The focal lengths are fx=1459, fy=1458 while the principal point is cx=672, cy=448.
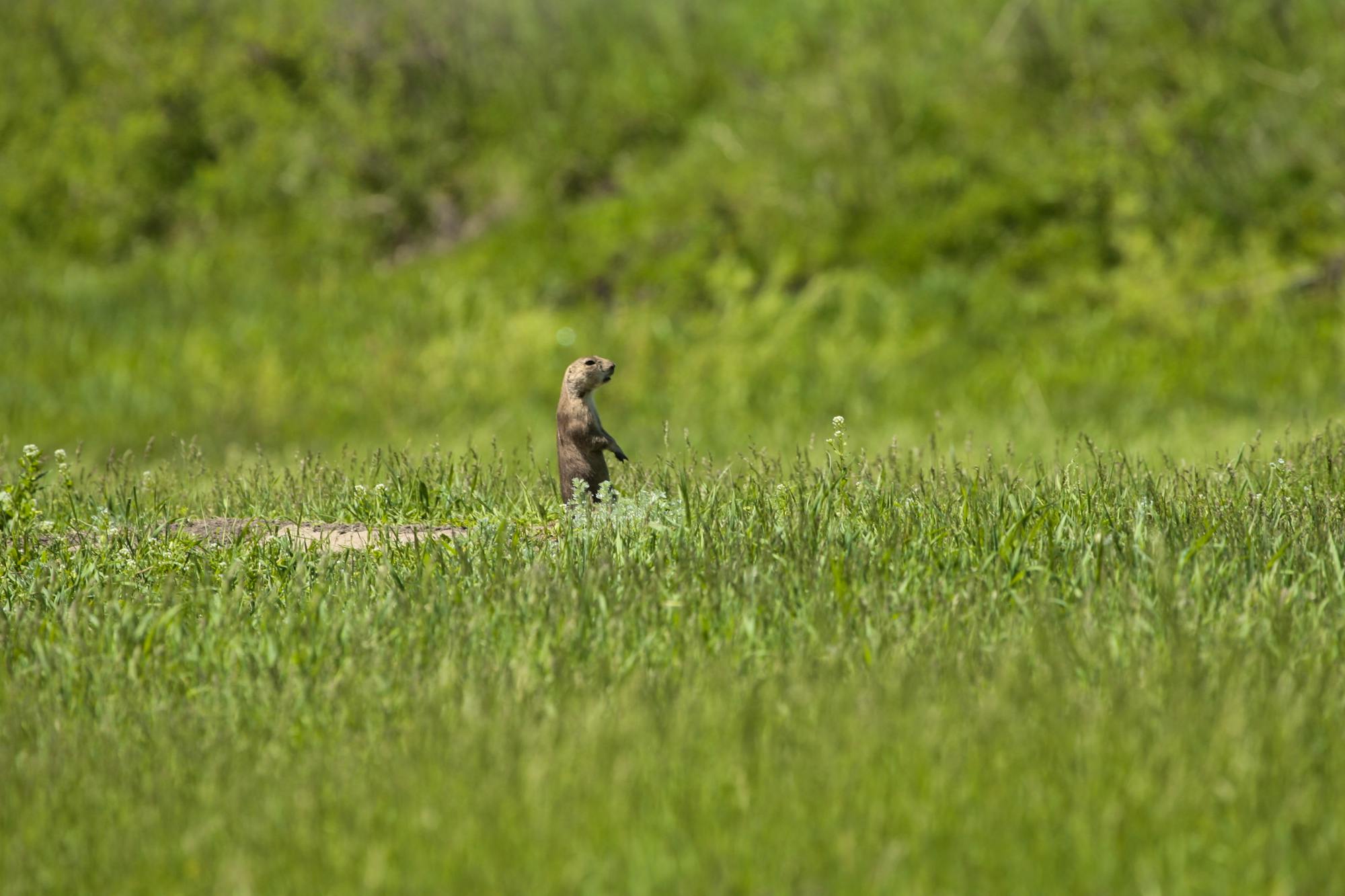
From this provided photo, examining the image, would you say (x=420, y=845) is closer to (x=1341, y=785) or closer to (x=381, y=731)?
(x=381, y=731)

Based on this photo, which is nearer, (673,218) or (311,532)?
(311,532)

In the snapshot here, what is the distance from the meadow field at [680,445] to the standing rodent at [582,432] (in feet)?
0.82

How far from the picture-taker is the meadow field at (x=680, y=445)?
3510 mm

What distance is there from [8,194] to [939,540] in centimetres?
1578

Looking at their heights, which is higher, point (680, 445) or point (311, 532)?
point (680, 445)

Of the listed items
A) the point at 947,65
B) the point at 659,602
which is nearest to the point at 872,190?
the point at 947,65

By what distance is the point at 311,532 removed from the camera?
6633mm

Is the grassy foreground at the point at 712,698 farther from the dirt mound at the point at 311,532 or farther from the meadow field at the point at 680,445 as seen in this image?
the dirt mound at the point at 311,532

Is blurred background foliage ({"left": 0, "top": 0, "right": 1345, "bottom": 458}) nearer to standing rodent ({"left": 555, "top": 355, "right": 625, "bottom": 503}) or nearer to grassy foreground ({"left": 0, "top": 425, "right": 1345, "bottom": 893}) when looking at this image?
standing rodent ({"left": 555, "top": 355, "right": 625, "bottom": 503})

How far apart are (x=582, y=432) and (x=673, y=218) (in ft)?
31.0

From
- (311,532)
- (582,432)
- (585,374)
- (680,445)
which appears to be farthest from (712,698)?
(680,445)

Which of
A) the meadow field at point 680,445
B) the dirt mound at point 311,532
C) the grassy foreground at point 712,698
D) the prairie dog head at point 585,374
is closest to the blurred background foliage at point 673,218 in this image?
the meadow field at point 680,445

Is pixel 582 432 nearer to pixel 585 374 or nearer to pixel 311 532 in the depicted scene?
pixel 585 374

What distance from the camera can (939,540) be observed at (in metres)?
5.51
